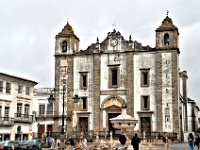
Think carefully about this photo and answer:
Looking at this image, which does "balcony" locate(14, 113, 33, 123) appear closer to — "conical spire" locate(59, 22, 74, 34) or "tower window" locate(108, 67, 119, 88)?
"conical spire" locate(59, 22, 74, 34)

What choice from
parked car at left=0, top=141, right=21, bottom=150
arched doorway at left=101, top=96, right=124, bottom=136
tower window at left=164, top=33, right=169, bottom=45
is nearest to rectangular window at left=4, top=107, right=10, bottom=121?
arched doorway at left=101, top=96, right=124, bottom=136

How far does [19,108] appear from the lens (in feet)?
157

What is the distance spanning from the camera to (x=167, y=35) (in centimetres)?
4328

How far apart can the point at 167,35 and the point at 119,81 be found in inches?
275

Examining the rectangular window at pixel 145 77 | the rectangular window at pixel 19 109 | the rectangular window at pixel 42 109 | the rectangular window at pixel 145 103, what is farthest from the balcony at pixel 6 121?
the rectangular window at pixel 145 77

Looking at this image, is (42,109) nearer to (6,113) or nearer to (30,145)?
(6,113)

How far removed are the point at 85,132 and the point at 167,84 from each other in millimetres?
10120

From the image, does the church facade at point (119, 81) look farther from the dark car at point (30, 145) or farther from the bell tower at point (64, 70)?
the dark car at point (30, 145)

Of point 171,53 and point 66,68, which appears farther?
point 66,68

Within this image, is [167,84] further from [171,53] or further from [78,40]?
[78,40]

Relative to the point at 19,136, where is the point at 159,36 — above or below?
above

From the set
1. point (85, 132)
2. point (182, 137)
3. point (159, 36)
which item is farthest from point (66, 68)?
point (182, 137)

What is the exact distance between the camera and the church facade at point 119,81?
4203 cm

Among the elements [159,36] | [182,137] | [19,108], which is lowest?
[182,137]
